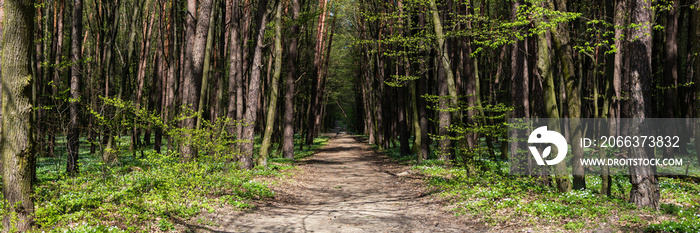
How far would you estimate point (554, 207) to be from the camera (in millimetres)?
7723

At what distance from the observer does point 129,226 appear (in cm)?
636

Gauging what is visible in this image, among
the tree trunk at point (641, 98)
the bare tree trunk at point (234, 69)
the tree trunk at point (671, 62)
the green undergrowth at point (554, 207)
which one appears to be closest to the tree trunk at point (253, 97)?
the bare tree trunk at point (234, 69)

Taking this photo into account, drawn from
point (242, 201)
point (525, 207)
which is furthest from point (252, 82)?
point (525, 207)

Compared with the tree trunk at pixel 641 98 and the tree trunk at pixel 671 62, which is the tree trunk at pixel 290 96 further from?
the tree trunk at pixel 671 62

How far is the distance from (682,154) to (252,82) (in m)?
21.3

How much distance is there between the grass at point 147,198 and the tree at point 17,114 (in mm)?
299

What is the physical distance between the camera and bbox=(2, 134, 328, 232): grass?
20.6 ft

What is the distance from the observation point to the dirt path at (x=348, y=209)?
304 inches

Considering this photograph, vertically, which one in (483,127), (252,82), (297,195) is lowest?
(297,195)

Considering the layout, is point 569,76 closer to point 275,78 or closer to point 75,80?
point 275,78

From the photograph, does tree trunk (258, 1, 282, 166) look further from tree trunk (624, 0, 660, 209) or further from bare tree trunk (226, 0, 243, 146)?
tree trunk (624, 0, 660, 209)

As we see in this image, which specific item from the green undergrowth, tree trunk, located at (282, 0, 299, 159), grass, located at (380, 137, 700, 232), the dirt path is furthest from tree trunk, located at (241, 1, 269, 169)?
the green undergrowth

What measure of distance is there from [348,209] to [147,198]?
445cm

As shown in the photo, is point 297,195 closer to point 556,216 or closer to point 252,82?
point 252,82
